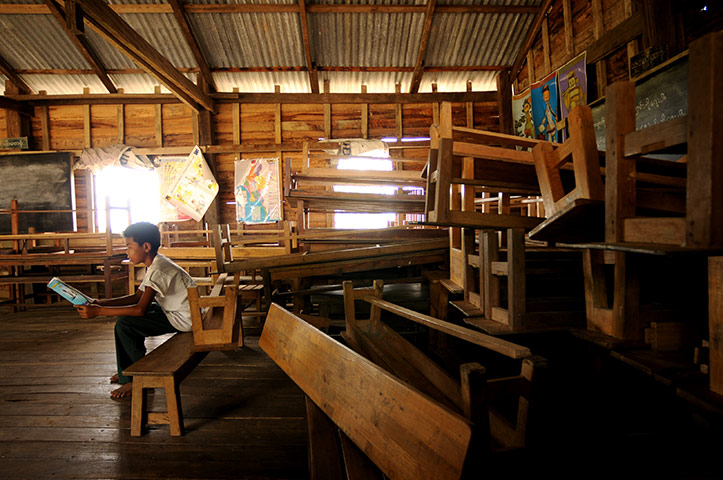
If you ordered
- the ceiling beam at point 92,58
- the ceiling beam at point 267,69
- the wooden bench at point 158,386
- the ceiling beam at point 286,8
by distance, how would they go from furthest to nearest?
the ceiling beam at point 267,69
the ceiling beam at point 92,58
the ceiling beam at point 286,8
the wooden bench at point 158,386

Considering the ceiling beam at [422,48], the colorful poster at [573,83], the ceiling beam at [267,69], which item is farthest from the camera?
the ceiling beam at [267,69]

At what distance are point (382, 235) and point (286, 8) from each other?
5912 millimetres

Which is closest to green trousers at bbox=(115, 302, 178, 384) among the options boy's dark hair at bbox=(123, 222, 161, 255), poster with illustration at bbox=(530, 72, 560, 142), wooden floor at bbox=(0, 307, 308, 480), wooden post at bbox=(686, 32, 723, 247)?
wooden floor at bbox=(0, 307, 308, 480)

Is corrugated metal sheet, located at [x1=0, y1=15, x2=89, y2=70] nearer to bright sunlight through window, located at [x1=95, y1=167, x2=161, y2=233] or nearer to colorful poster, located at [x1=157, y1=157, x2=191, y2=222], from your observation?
bright sunlight through window, located at [x1=95, y1=167, x2=161, y2=233]

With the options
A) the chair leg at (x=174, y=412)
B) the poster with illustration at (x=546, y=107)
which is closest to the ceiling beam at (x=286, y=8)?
the poster with illustration at (x=546, y=107)

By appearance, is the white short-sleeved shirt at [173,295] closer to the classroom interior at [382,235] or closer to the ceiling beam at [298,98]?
the classroom interior at [382,235]

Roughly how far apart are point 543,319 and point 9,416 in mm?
4489

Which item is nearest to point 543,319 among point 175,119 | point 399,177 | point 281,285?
point 399,177

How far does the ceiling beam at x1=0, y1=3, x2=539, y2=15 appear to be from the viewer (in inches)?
279

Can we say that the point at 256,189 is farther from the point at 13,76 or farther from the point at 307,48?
the point at 13,76

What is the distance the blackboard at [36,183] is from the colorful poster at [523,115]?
457 inches

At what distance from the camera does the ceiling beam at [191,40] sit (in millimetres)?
7137

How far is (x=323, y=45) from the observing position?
814 cm

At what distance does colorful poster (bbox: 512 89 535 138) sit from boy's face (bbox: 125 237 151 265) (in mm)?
8111
